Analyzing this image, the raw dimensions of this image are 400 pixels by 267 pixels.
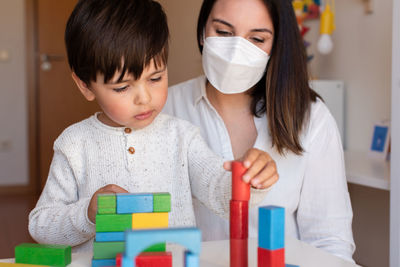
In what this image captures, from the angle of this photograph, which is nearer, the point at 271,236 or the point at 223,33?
the point at 271,236

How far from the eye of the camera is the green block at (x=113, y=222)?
695mm

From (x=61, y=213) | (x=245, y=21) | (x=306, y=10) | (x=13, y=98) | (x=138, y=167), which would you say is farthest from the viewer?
(x=13, y=98)

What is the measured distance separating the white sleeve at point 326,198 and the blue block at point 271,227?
0.64 m

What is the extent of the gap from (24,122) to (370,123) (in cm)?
339

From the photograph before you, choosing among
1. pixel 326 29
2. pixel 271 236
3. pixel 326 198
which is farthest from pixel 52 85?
pixel 271 236

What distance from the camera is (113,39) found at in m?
0.97

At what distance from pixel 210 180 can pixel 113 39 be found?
0.34m

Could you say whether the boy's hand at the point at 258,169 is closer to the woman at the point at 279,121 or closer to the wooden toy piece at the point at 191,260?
the wooden toy piece at the point at 191,260

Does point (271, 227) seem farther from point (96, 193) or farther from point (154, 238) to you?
point (96, 193)

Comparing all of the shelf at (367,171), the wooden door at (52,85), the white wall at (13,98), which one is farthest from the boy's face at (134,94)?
the white wall at (13,98)

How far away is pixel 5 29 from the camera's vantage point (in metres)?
4.50

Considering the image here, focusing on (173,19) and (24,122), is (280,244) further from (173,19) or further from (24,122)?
(24,122)

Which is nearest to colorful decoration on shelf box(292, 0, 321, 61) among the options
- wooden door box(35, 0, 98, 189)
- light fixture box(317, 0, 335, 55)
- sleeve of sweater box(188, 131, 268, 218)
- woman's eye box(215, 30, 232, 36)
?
light fixture box(317, 0, 335, 55)

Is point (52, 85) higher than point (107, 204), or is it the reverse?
point (52, 85)
